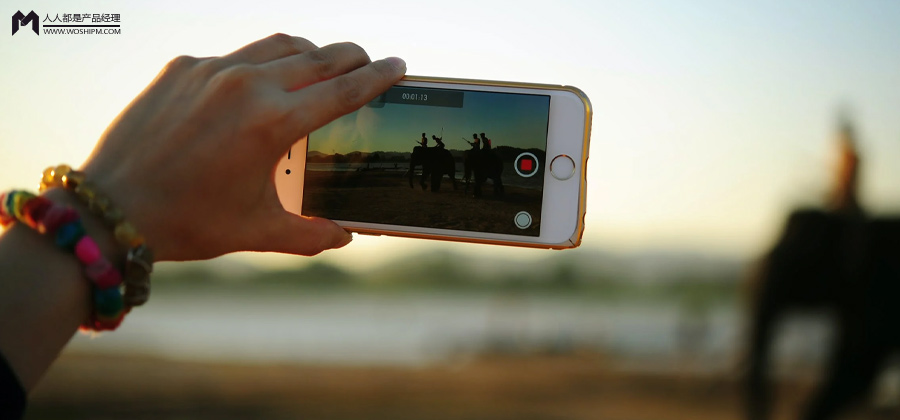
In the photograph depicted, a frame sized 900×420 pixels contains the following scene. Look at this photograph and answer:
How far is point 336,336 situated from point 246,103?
1722 centimetres

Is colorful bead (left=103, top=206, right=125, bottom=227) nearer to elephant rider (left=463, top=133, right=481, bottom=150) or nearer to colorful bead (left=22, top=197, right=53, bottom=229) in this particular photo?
colorful bead (left=22, top=197, right=53, bottom=229)

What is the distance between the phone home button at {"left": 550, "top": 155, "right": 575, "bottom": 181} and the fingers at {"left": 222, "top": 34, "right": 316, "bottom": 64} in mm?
711

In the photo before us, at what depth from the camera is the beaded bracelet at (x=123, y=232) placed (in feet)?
3.12

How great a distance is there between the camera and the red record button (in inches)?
73.3

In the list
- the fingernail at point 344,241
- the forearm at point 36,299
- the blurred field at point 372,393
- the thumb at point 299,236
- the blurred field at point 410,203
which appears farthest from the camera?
the blurred field at point 372,393

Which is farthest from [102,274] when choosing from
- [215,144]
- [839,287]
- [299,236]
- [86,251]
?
[839,287]

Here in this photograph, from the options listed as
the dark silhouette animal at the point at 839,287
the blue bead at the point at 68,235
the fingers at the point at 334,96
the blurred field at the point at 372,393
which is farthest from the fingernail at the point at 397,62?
the blurred field at the point at 372,393

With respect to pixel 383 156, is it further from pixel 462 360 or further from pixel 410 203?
pixel 462 360

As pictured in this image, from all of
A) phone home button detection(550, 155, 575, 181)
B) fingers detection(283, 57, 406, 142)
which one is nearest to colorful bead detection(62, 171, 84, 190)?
fingers detection(283, 57, 406, 142)

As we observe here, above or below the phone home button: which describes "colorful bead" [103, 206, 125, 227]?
below

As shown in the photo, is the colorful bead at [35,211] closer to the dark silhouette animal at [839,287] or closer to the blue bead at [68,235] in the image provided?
the blue bead at [68,235]

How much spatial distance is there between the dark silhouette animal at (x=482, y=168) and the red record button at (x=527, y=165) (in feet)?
0.19

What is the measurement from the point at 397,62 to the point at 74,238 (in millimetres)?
891

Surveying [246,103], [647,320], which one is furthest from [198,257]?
[647,320]
